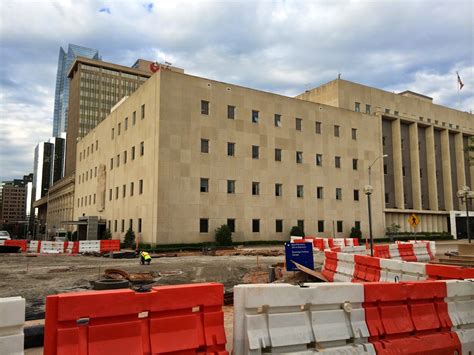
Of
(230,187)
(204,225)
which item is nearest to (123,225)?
(204,225)

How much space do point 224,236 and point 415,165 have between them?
3943 cm

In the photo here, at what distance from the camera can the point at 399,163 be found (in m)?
63.5

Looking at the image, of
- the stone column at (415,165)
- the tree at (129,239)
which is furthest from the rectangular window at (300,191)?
the stone column at (415,165)

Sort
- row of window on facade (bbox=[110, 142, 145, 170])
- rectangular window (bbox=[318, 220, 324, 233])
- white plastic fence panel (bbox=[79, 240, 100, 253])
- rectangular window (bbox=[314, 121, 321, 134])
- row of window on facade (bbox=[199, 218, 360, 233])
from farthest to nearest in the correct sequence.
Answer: rectangular window (bbox=[314, 121, 321, 134])
rectangular window (bbox=[318, 220, 324, 233])
row of window on facade (bbox=[110, 142, 145, 170])
row of window on facade (bbox=[199, 218, 360, 233])
white plastic fence panel (bbox=[79, 240, 100, 253])

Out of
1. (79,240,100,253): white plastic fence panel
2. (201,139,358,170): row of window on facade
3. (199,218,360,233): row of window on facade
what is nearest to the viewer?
(79,240,100,253): white plastic fence panel

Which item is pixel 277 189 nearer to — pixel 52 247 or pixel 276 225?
pixel 276 225

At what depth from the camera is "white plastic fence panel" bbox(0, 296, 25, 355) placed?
4609 mm

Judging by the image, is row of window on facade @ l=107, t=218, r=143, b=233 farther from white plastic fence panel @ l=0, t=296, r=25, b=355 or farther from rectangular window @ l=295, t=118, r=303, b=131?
white plastic fence panel @ l=0, t=296, r=25, b=355

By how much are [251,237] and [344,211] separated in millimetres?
15933

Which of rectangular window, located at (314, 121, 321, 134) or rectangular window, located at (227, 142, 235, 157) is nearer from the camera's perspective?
rectangular window, located at (227, 142, 235, 157)

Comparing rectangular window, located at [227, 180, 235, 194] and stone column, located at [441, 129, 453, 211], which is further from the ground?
stone column, located at [441, 129, 453, 211]

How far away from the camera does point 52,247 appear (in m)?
39.8

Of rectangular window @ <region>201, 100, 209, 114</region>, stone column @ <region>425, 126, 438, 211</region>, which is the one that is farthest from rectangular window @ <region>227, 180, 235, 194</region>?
stone column @ <region>425, 126, 438, 211</region>

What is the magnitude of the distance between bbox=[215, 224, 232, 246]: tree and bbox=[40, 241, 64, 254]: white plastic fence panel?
15.5 metres
